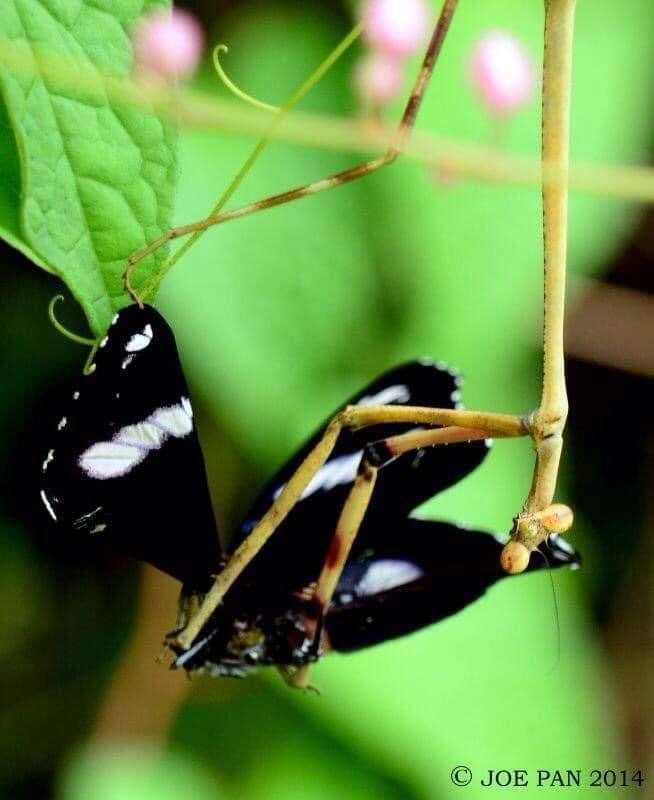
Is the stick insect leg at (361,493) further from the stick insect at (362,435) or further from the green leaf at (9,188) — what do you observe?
the green leaf at (9,188)

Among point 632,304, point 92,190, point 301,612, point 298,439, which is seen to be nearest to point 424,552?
point 301,612

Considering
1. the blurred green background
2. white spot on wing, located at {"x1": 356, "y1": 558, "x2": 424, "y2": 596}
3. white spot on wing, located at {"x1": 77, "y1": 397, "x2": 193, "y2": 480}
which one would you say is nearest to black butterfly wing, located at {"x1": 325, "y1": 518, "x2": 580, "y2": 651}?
white spot on wing, located at {"x1": 356, "y1": 558, "x2": 424, "y2": 596}

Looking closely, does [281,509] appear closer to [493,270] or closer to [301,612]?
[301,612]
